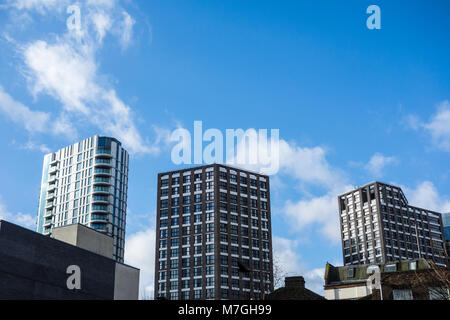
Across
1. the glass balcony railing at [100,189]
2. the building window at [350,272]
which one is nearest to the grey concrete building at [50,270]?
the building window at [350,272]

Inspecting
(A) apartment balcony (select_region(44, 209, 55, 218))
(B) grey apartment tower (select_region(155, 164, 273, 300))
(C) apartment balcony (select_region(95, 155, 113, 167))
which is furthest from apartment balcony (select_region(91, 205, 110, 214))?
(A) apartment balcony (select_region(44, 209, 55, 218))

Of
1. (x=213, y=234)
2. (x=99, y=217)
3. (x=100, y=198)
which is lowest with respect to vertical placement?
(x=213, y=234)

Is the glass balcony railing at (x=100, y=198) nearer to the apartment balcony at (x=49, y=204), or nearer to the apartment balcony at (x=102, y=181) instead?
the apartment balcony at (x=102, y=181)

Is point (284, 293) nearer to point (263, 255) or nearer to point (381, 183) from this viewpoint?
point (263, 255)

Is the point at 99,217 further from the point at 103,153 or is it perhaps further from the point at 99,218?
the point at 103,153

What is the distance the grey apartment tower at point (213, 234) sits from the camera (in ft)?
379

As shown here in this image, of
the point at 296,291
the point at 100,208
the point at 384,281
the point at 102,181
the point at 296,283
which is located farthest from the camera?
the point at 102,181

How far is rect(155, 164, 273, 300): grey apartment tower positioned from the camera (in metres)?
115

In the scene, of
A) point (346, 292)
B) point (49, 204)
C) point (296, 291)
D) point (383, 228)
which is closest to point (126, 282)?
point (296, 291)

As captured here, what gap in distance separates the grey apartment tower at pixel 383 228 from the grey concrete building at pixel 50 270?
98836 mm

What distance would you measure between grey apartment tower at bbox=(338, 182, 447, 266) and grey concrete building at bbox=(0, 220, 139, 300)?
3891 inches

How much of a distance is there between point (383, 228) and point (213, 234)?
46.0 metres

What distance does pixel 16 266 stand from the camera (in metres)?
35.3

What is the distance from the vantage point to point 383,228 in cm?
13350
